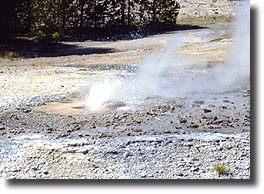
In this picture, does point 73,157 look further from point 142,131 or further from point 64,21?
point 64,21

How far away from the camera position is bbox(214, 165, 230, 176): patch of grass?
2.82 m

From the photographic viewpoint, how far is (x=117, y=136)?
3.49 meters

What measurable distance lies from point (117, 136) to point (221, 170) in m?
0.84

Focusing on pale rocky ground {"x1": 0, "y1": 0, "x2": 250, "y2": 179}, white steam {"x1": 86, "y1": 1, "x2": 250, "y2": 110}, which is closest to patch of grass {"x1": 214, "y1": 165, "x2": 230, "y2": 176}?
pale rocky ground {"x1": 0, "y1": 0, "x2": 250, "y2": 179}

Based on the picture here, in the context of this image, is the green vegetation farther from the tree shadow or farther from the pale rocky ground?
the pale rocky ground

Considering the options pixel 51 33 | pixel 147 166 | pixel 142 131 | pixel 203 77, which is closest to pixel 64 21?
pixel 51 33

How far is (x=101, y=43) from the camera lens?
366 inches

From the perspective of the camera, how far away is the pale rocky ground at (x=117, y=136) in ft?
9.60

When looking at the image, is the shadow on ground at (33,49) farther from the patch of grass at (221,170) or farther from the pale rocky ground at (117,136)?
the patch of grass at (221,170)

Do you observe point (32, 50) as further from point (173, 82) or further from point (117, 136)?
point (117, 136)

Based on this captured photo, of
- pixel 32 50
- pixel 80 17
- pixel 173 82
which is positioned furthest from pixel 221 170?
pixel 80 17

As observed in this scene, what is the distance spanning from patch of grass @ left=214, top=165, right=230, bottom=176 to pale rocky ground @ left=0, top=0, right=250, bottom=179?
0.02m

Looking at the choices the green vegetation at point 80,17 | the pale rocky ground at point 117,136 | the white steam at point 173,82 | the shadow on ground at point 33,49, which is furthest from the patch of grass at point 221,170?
the shadow on ground at point 33,49

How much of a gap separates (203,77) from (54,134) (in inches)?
60.7
